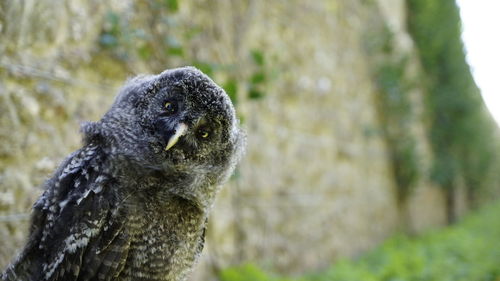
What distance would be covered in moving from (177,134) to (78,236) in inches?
17.5

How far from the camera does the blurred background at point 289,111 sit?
2.21 metres

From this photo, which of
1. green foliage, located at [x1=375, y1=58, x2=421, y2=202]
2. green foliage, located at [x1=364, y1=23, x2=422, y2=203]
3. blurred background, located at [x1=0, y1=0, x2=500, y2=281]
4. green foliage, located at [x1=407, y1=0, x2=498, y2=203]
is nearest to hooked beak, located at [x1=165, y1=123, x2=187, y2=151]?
blurred background, located at [x1=0, y1=0, x2=500, y2=281]

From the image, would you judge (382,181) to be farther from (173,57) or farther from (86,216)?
(86,216)

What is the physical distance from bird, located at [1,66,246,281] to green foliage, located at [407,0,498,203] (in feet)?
29.7

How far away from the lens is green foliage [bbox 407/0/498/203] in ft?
32.1

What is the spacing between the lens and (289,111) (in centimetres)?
482

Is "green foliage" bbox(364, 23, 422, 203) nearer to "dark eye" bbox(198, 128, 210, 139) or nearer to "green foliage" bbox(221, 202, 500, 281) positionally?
"green foliage" bbox(221, 202, 500, 281)

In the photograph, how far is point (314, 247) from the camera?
5137mm

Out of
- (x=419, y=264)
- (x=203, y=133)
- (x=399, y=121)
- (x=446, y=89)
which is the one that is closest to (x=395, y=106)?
(x=399, y=121)

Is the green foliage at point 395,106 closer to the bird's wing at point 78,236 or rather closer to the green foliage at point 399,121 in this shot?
the green foliage at point 399,121

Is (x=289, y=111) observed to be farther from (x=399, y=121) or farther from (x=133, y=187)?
(x=399, y=121)

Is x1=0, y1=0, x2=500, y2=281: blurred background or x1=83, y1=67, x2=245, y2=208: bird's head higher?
x1=0, y1=0, x2=500, y2=281: blurred background

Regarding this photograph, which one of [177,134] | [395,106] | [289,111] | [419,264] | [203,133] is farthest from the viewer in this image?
[395,106]

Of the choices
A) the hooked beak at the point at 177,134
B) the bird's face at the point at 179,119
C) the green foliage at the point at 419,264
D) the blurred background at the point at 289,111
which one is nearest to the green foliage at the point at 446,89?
the blurred background at the point at 289,111
